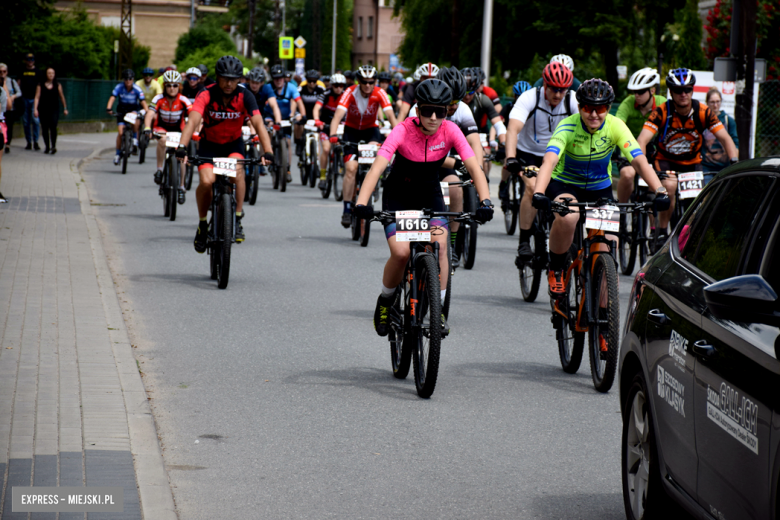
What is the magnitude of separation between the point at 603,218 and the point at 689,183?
4.51 metres

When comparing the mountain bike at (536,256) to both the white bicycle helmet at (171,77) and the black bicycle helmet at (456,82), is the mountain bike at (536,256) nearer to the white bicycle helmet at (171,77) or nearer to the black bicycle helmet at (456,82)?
the black bicycle helmet at (456,82)

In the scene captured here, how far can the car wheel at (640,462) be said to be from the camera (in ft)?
13.7

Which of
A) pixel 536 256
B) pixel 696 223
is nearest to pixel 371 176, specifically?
pixel 536 256

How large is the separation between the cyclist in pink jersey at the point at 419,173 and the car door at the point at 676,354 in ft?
8.41

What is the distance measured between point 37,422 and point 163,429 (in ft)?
2.07

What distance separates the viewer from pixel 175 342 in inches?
320

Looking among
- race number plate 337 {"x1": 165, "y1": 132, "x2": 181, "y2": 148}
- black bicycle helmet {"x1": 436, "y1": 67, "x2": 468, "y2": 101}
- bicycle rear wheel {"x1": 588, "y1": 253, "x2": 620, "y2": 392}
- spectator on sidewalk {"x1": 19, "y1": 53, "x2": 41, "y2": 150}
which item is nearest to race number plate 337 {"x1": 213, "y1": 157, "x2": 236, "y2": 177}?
black bicycle helmet {"x1": 436, "y1": 67, "x2": 468, "y2": 101}

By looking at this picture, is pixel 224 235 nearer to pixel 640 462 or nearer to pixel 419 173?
pixel 419 173

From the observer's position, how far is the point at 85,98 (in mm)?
38844

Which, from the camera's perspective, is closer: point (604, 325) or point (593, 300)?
point (604, 325)

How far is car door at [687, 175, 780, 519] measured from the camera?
319cm

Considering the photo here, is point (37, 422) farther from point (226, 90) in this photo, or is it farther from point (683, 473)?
point (226, 90)

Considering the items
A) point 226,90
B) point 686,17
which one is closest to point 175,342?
point 226,90

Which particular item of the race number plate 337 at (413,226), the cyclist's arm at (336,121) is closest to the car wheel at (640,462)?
the race number plate 337 at (413,226)
